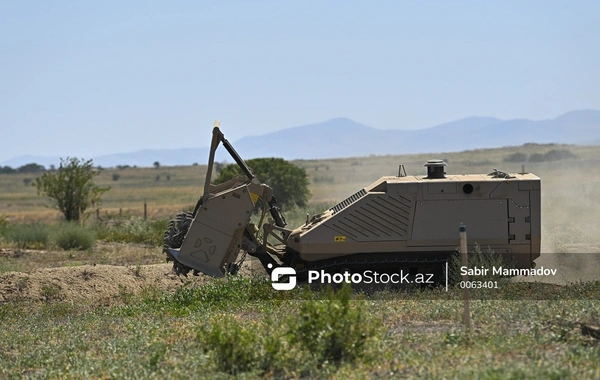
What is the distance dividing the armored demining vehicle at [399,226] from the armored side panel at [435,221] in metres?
0.02

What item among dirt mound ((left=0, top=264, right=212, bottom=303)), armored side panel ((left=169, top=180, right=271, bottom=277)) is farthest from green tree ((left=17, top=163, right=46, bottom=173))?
armored side panel ((left=169, top=180, right=271, bottom=277))

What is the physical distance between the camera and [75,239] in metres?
30.2

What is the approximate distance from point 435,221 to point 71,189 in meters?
24.1

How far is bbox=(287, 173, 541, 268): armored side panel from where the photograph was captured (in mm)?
15992

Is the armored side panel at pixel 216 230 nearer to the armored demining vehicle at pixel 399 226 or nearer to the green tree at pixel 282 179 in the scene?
the armored demining vehicle at pixel 399 226

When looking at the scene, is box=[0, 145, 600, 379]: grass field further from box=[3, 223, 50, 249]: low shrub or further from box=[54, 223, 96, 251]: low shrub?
box=[3, 223, 50, 249]: low shrub

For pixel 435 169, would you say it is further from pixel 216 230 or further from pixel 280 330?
pixel 280 330

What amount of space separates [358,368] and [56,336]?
5.21m

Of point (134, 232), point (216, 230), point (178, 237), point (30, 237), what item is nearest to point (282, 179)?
point (134, 232)

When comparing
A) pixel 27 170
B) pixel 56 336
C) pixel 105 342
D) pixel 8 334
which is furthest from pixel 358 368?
pixel 27 170

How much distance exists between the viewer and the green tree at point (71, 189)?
123ft

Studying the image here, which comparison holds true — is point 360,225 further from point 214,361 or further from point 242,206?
point 214,361

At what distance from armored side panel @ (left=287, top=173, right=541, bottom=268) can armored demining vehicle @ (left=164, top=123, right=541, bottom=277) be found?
2 centimetres

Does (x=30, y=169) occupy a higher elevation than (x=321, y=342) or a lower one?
higher
